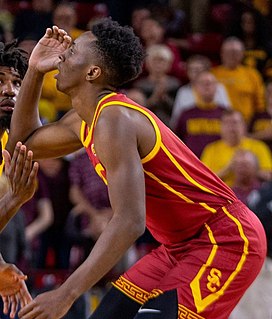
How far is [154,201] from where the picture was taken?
4426 millimetres

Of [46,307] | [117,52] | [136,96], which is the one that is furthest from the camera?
[136,96]

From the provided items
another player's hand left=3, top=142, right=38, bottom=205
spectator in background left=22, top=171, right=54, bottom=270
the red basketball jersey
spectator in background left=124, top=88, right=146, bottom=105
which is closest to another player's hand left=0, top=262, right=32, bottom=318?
another player's hand left=3, top=142, right=38, bottom=205

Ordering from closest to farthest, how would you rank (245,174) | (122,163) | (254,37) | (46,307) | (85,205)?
(46,307)
(122,163)
(245,174)
(85,205)
(254,37)

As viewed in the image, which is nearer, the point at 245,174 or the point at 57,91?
the point at 245,174

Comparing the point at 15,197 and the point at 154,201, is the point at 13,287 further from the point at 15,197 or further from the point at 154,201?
the point at 154,201

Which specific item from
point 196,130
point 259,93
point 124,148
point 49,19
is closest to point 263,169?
point 196,130

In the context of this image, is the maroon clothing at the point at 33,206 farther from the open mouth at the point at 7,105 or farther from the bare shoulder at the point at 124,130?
the bare shoulder at the point at 124,130

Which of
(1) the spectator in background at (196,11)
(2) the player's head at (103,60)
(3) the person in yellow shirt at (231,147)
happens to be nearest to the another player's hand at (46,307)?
(2) the player's head at (103,60)

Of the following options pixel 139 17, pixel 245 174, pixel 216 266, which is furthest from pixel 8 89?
pixel 139 17

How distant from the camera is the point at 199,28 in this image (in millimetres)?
11781

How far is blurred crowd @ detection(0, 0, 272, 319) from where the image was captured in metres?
7.98

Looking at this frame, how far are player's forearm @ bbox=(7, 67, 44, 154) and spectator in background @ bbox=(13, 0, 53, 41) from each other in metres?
5.39

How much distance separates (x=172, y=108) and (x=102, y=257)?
5.78 meters

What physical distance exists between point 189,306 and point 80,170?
4.38 m
